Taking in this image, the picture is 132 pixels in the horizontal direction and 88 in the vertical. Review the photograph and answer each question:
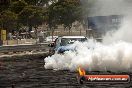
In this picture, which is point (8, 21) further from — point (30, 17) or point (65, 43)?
point (65, 43)

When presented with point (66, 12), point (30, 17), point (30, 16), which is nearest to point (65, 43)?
point (66, 12)

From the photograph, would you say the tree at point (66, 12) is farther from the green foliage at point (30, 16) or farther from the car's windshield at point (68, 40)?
the car's windshield at point (68, 40)

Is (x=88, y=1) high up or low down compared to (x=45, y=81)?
up

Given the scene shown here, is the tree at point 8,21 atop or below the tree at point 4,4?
below

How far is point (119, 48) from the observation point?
18.3 m

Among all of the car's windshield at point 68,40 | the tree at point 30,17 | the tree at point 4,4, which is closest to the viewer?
the car's windshield at point 68,40

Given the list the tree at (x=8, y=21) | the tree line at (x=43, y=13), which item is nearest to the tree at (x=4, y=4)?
the tree line at (x=43, y=13)

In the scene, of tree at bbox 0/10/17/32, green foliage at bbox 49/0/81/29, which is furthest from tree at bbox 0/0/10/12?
green foliage at bbox 49/0/81/29

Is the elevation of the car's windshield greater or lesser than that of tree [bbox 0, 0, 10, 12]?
lesser

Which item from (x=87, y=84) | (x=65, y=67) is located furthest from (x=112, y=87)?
(x=65, y=67)

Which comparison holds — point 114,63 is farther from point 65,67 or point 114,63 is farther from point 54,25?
point 54,25

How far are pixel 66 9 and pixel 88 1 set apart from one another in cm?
5837

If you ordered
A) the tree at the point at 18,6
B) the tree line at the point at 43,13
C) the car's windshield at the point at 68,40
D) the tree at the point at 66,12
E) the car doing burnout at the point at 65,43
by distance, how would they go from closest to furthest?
the car doing burnout at the point at 65,43 < the car's windshield at the point at 68,40 < the tree line at the point at 43,13 < the tree at the point at 66,12 < the tree at the point at 18,6

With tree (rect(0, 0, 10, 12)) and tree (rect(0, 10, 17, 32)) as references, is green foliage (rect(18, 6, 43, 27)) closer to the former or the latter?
tree (rect(0, 0, 10, 12))
